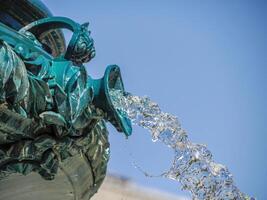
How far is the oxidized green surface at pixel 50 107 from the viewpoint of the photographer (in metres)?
2.84

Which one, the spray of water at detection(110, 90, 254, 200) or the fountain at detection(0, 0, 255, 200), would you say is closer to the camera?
the fountain at detection(0, 0, 255, 200)

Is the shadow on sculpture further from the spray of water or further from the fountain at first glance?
the spray of water

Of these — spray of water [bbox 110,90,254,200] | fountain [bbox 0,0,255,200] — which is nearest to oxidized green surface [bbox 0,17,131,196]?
fountain [bbox 0,0,255,200]

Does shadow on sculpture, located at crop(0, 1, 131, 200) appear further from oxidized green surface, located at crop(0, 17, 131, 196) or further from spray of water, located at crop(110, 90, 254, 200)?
spray of water, located at crop(110, 90, 254, 200)

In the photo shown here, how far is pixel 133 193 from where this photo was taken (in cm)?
1535

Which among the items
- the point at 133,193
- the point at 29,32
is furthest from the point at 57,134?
the point at 133,193

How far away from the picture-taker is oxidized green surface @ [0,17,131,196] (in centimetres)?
284

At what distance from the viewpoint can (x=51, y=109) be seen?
3.05 meters

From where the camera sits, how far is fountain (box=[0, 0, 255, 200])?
294 cm

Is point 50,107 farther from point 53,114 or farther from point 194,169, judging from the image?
point 194,169

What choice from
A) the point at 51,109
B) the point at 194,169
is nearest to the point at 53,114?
the point at 51,109

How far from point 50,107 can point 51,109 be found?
0.6 inches

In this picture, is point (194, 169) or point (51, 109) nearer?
point (51, 109)

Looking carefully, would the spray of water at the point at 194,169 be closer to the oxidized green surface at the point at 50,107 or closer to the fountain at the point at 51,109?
the fountain at the point at 51,109
